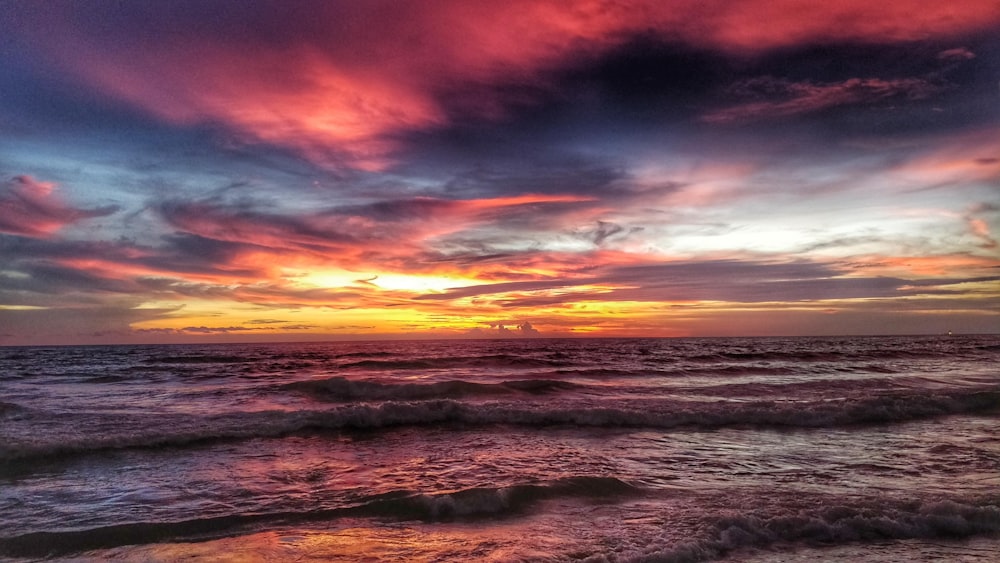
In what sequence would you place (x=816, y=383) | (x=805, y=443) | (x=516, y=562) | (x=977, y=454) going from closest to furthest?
(x=516, y=562) < (x=977, y=454) < (x=805, y=443) < (x=816, y=383)

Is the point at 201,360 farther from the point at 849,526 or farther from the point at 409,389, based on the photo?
the point at 849,526

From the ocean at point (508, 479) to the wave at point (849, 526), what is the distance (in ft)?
0.09

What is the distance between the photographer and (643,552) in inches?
253

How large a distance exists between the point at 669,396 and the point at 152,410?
64.0 ft

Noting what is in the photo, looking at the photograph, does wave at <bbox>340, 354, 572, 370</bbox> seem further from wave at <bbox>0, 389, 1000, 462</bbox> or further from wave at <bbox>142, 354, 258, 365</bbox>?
wave at <bbox>0, 389, 1000, 462</bbox>

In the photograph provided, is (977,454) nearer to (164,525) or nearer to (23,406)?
(164,525)

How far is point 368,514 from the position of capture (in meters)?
8.38

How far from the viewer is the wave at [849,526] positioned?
6.91m

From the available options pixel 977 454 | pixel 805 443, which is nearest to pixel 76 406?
pixel 805 443

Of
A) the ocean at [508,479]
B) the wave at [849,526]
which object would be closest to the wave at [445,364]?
the ocean at [508,479]

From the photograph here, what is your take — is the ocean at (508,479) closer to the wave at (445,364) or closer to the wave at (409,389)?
the wave at (409,389)

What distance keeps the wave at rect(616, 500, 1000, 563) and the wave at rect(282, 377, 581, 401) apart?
15964 millimetres

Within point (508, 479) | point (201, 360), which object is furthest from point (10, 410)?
point (201, 360)

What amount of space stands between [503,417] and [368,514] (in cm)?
871
